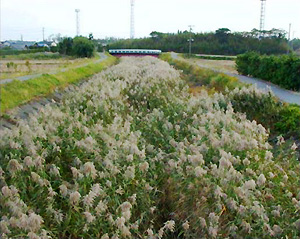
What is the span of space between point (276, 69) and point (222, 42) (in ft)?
276

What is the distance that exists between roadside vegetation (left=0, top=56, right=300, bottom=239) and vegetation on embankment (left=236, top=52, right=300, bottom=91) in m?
17.4

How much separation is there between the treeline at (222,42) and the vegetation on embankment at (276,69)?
59.4m

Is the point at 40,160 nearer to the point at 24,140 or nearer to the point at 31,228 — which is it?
the point at 24,140

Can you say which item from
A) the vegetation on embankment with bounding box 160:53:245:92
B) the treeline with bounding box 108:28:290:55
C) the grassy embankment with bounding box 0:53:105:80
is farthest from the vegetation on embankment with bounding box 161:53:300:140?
the treeline with bounding box 108:28:290:55

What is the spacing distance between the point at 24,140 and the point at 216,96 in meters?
7.14

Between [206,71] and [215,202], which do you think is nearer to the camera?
[215,202]

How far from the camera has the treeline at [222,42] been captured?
326 feet

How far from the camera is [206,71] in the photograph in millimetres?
32656

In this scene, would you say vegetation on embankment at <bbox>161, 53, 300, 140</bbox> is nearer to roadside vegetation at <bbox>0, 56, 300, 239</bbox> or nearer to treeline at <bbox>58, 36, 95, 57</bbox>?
roadside vegetation at <bbox>0, 56, 300, 239</bbox>

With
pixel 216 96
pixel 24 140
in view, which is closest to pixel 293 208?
pixel 24 140

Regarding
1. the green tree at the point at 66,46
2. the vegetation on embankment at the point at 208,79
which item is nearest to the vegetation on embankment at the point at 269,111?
the vegetation on embankment at the point at 208,79

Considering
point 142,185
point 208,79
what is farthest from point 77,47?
point 142,185

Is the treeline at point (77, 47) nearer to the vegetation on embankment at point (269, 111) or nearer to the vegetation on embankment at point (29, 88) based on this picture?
the vegetation on embankment at point (29, 88)

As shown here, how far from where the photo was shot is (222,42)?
111 meters
